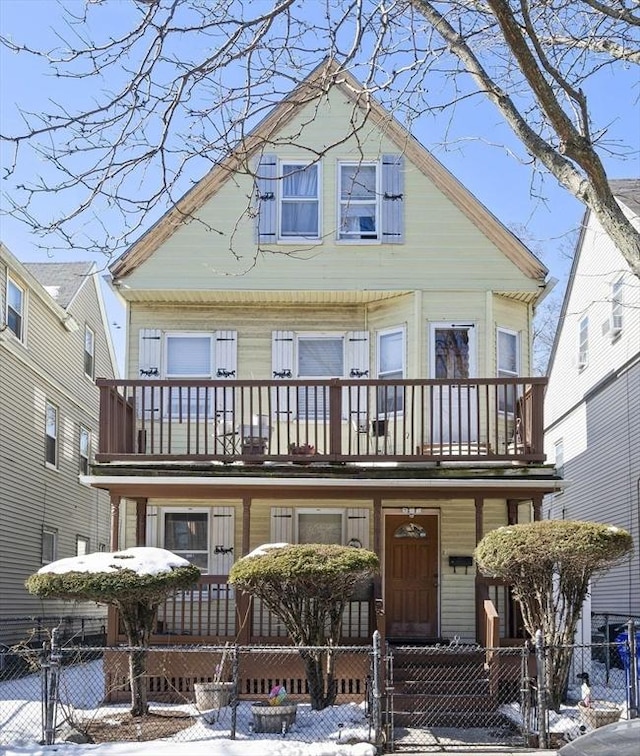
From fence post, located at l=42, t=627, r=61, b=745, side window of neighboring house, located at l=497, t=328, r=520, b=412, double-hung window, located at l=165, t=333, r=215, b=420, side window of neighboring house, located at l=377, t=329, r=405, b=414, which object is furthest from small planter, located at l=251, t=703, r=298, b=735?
side window of neighboring house, located at l=497, t=328, r=520, b=412

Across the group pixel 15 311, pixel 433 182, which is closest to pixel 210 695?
pixel 433 182

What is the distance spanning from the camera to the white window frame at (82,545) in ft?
76.3

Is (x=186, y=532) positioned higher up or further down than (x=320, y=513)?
further down

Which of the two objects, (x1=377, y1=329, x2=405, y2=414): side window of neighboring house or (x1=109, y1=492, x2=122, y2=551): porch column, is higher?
(x1=377, y1=329, x2=405, y2=414): side window of neighboring house

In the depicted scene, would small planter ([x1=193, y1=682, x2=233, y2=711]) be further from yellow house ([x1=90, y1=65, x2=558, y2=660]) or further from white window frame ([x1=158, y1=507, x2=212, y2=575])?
white window frame ([x1=158, y1=507, x2=212, y2=575])

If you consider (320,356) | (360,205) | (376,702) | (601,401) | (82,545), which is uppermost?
(360,205)

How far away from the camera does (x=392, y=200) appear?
15.8m

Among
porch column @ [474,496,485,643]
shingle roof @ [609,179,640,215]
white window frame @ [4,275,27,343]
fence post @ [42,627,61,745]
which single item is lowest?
fence post @ [42,627,61,745]

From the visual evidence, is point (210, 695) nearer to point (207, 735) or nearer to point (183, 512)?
point (207, 735)

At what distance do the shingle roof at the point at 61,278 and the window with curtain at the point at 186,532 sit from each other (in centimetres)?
835

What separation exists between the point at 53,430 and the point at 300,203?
8702 mm

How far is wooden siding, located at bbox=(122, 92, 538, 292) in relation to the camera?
15.4 metres

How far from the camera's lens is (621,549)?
10.9m

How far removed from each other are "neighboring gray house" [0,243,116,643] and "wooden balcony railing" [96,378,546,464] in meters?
3.13
